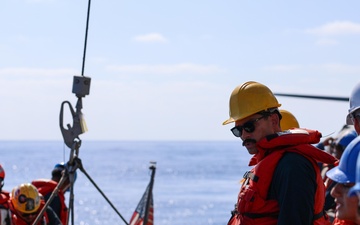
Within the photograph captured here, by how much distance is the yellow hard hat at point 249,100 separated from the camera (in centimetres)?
469

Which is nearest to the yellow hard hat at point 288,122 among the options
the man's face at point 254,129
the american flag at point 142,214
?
the man's face at point 254,129

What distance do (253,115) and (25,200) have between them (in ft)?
16.1

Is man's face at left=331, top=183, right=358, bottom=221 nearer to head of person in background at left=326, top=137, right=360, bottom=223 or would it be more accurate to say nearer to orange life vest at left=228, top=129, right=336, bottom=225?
head of person in background at left=326, top=137, right=360, bottom=223

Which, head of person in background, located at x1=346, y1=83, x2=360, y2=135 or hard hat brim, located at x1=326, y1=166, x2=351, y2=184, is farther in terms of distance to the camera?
head of person in background, located at x1=346, y1=83, x2=360, y2=135

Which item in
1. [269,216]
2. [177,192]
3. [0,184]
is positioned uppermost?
[269,216]

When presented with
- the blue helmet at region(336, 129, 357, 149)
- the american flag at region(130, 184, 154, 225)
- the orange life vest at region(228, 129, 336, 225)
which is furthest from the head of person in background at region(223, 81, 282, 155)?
the american flag at region(130, 184, 154, 225)

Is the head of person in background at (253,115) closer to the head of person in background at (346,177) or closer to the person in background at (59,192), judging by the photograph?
the head of person in background at (346,177)

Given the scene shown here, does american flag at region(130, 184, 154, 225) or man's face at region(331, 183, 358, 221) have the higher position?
man's face at region(331, 183, 358, 221)

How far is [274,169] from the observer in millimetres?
4418

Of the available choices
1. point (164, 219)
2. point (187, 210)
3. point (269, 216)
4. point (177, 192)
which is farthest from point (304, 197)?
point (177, 192)

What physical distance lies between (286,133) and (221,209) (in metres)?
48.7

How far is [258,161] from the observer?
4.66 meters

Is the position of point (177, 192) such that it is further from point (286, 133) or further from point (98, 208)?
point (286, 133)

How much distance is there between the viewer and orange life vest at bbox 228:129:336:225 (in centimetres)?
442
